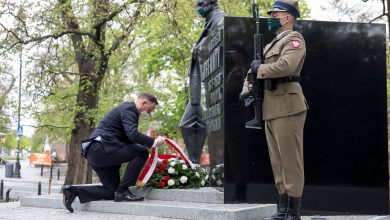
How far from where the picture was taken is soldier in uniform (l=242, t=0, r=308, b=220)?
205 inches

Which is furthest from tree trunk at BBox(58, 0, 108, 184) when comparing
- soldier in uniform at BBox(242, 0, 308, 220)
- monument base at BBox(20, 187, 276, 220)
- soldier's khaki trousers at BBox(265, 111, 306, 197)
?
soldier's khaki trousers at BBox(265, 111, 306, 197)

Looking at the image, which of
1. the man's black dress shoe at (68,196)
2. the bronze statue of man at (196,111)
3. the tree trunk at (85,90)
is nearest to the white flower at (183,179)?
the bronze statue of man at (196,111)

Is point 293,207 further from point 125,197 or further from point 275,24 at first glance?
point 125,197

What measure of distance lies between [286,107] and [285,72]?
1.12 feet

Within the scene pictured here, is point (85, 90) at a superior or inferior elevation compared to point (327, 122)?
superior

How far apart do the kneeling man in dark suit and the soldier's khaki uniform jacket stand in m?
1.99

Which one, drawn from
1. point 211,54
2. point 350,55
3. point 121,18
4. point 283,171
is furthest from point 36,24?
point 283,171

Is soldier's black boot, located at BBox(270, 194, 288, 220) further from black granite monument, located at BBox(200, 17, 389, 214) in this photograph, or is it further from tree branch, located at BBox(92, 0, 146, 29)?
tree branch, located at BBox(92, 0, 146, 29)

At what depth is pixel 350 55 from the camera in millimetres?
7051

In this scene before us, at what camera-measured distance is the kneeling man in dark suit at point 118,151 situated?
6.83 meters

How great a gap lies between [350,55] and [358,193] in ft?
5.63

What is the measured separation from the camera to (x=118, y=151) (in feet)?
22.4

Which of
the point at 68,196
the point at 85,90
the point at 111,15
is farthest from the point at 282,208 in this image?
the point at 85,90

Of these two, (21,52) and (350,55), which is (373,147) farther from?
(21,52)
